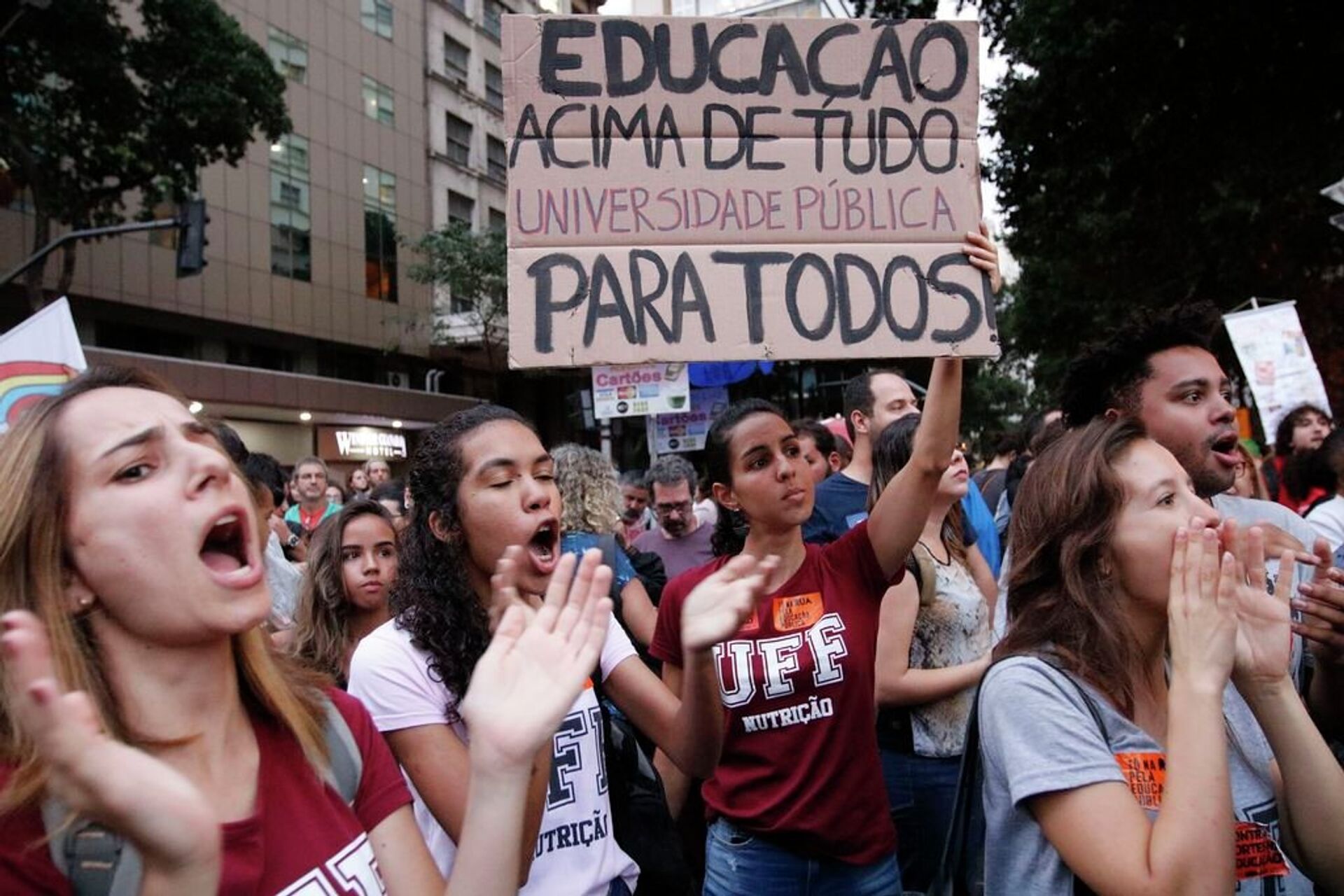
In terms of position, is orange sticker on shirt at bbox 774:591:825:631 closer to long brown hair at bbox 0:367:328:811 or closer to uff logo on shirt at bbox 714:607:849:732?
uff logo on shirt at bbox 714:607:849:732

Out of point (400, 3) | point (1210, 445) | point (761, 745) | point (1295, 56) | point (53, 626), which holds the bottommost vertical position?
point (761, 745)

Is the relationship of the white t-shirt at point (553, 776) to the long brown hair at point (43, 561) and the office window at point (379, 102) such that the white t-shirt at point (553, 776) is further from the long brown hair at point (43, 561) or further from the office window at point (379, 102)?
the office window at point (379, 102)

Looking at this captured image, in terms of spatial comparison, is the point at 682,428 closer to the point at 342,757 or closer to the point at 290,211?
the point at 342,757

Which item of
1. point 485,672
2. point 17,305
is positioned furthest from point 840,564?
point 17,305

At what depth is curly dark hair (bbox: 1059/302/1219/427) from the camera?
3047 mm

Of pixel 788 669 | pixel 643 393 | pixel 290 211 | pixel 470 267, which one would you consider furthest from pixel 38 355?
pixel 290 211

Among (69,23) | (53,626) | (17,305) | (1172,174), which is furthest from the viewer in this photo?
(17,305)

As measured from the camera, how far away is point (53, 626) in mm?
1458

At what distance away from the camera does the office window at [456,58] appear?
107 ft

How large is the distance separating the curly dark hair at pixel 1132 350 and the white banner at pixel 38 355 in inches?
206

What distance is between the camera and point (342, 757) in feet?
5.71

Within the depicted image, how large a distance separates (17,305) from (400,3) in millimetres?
15836

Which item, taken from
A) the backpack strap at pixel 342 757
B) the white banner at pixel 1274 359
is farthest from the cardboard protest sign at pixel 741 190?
the white banner at pixel 1274 359

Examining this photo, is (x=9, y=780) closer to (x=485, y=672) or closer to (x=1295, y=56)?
(x=485, y=672)
